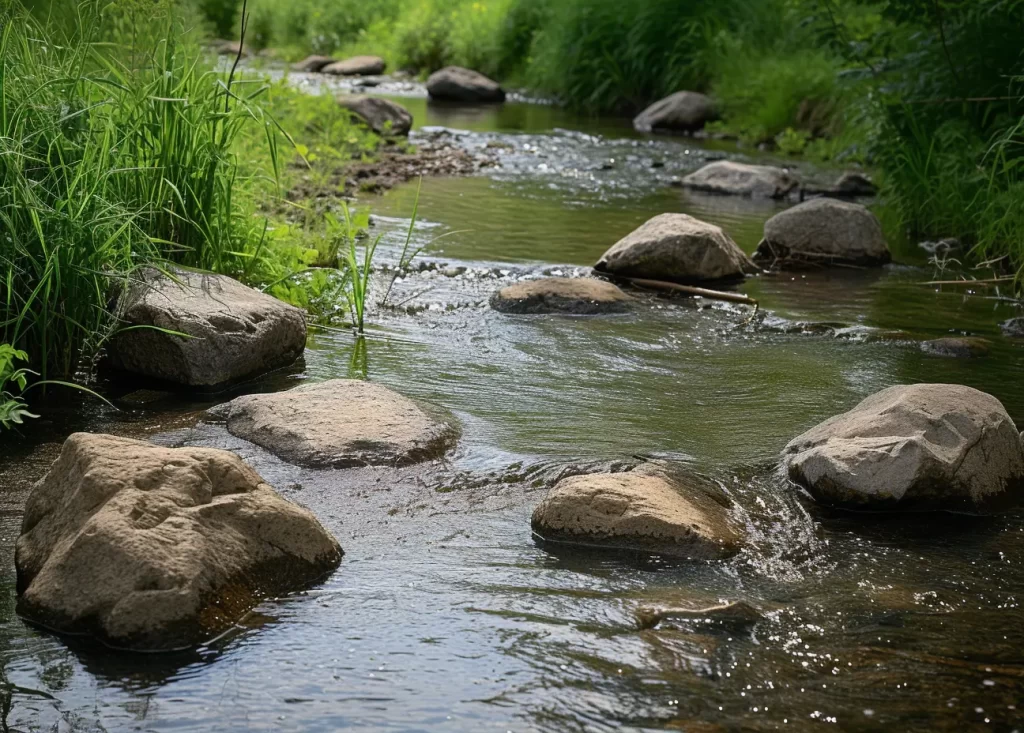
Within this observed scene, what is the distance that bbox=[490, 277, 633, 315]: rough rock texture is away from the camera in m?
6.92

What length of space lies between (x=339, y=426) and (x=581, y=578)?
135 centimetres

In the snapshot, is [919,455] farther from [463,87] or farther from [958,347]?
[463,87]

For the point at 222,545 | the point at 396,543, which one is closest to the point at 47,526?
the point at 222,545

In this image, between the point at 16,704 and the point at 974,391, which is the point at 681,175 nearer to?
the point at 974,391

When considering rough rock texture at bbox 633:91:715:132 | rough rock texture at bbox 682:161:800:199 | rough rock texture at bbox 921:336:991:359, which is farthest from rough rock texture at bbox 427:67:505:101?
rough rock texture at bbox 921:336:991:359

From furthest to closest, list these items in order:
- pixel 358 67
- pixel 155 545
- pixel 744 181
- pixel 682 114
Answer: pixel 358 67 → pixel 682 114 → pixel 744 181 → pixel 155 545

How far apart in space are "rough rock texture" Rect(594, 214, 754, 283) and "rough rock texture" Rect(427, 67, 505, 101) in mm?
12574

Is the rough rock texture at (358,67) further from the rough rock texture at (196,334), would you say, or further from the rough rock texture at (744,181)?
the rough rock texture at (196,334)

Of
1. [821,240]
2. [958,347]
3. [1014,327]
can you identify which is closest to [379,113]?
[821,240]

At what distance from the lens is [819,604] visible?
350cm

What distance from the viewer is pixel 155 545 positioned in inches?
127

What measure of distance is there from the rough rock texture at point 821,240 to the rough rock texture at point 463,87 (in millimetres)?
12048

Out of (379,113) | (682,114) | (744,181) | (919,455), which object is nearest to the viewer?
(919,455)

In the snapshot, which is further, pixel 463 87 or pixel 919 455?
pixel 463 87
